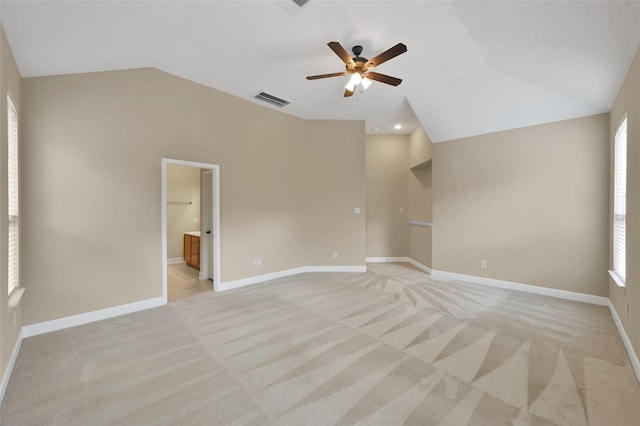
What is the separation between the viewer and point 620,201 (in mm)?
3234

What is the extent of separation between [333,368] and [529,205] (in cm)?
396

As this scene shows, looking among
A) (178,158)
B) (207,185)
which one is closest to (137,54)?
(178,158)

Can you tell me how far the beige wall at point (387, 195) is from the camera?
6961 millimetres

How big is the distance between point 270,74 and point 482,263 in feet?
15.1

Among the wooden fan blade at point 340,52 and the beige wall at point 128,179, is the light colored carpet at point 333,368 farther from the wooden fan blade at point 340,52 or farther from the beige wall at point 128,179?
the wooden fan blade at point 340,52

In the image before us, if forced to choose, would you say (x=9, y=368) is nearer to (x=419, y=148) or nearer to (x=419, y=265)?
(x=419, y=265)

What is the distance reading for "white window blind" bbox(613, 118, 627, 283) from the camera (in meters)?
3.03

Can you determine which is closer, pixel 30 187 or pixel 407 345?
pixel 407 345

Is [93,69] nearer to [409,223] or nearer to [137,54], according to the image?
[137,54]

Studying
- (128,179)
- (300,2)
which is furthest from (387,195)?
(128,179)

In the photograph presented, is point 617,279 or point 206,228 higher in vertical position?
point 206,228

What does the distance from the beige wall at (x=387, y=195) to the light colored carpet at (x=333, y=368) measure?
3288 millimetres

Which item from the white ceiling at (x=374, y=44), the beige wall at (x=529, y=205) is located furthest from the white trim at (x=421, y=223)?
the white ceiling at (x=374, y=44)

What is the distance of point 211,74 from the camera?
12.7ft
